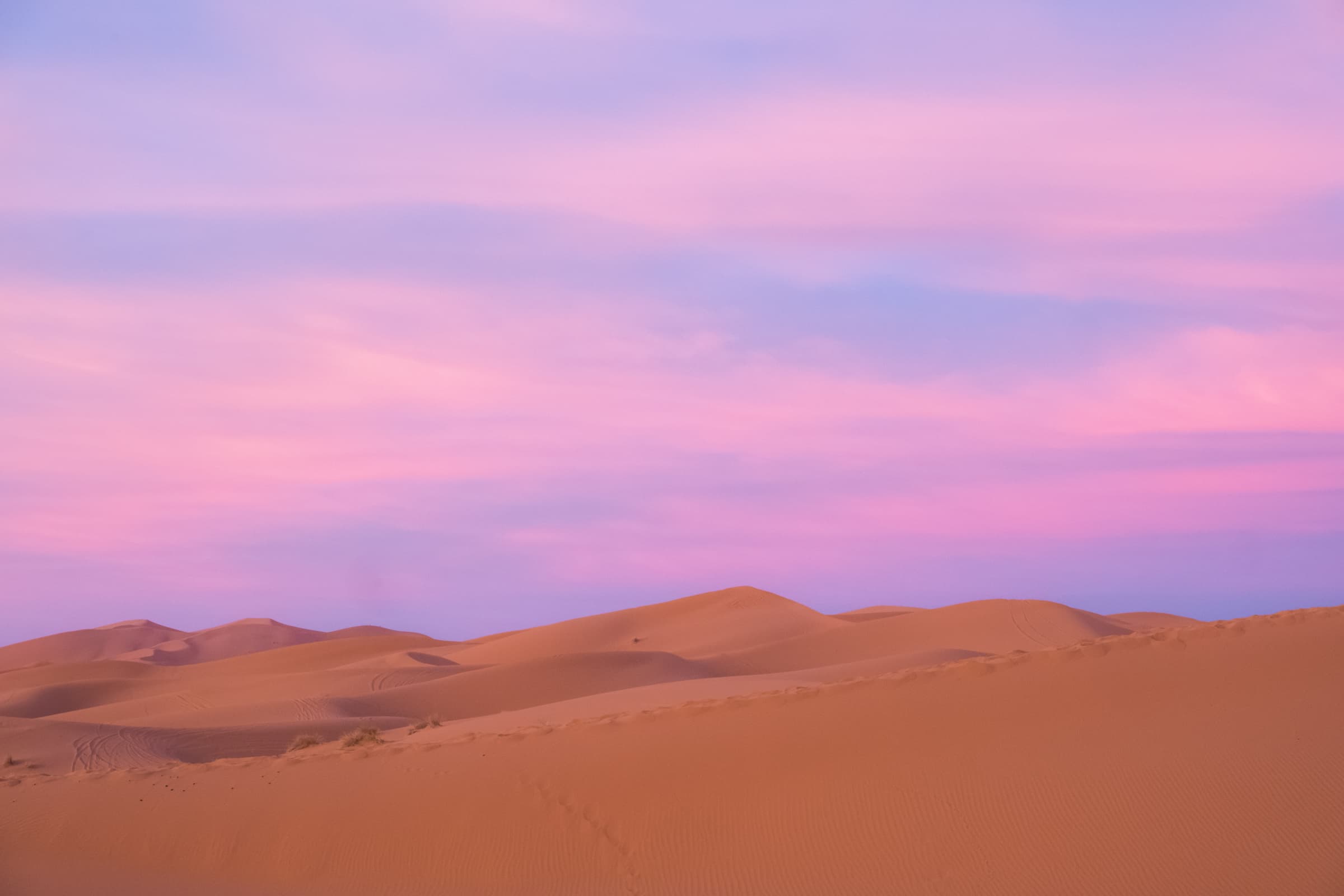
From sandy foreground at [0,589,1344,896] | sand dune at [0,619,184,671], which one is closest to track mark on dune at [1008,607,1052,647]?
sandy foreground at [0,589,1344,896]

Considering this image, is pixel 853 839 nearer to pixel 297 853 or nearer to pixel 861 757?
pixel 861 757

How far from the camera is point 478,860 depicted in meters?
9.86

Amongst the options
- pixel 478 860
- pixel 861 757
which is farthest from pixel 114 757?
pixel 861 757

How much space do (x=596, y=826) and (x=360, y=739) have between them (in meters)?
7.45

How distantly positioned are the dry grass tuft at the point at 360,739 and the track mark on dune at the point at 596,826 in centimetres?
480

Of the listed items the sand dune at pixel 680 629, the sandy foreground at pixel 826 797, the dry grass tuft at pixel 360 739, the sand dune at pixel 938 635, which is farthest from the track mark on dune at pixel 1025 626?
the dry grass tuft at pixel 360 739

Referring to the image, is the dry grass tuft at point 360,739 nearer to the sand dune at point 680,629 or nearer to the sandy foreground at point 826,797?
the sandy foreground at point 826,797

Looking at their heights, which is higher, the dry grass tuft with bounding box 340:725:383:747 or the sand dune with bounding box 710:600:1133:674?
the sand dune with bounding box 710:600:1133:674

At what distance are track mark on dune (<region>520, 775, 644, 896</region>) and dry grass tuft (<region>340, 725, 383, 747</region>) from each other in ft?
15.8

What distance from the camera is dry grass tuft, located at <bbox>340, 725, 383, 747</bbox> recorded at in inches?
608

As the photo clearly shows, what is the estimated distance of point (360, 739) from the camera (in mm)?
16375

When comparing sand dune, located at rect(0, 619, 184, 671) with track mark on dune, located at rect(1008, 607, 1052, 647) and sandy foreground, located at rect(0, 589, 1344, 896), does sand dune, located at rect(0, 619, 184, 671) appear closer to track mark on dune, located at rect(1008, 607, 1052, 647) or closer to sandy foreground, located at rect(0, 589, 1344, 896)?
track mark on dune, located at rect(1008, 607, 1052, 647)

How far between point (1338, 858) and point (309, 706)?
77.1ft

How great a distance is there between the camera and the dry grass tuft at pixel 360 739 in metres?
15.4
